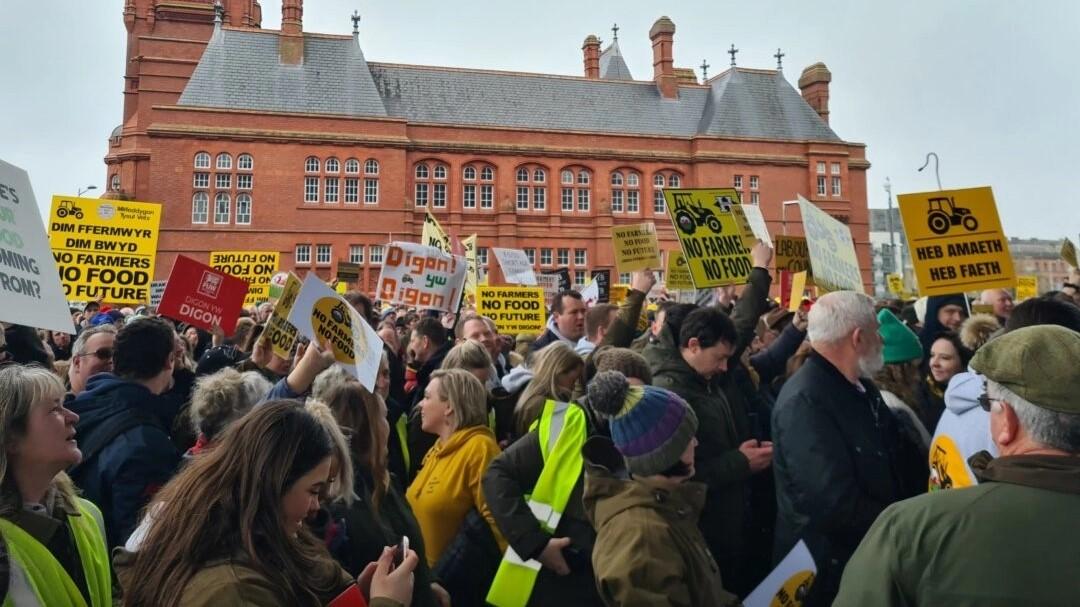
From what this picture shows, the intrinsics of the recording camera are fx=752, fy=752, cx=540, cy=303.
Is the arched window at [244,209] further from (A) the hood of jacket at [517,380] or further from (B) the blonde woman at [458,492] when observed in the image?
(B) the blonde woman at [458,492]

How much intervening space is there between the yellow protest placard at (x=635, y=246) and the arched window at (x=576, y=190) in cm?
2899

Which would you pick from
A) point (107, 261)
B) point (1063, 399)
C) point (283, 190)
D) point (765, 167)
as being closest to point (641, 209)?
point (765, 167)

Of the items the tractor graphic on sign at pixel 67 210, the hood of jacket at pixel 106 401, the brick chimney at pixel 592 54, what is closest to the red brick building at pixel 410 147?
the brick chimney at pixel 592 54

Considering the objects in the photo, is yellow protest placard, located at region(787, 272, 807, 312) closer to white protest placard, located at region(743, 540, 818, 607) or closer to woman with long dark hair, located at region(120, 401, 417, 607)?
white protest placard, located at region(743, 540, 818, 607)

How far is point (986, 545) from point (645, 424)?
4.30ft

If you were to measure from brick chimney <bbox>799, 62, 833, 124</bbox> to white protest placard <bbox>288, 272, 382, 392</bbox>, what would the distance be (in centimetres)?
4965

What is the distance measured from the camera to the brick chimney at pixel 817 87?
160 feet

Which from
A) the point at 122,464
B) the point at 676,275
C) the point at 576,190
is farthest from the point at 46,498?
the point at 576,190

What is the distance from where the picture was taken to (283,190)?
1405 inches

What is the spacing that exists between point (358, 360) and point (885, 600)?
2908mm

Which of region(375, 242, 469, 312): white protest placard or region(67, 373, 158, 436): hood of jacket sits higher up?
region(375, 242, 469, 312): white protest placard

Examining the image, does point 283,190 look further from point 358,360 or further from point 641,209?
point 358,360

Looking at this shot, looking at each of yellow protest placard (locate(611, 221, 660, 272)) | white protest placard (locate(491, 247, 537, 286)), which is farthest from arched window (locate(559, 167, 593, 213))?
yellow protest placard (locate(611, 221, 660, 272))

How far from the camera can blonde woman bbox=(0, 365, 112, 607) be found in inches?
88.9
